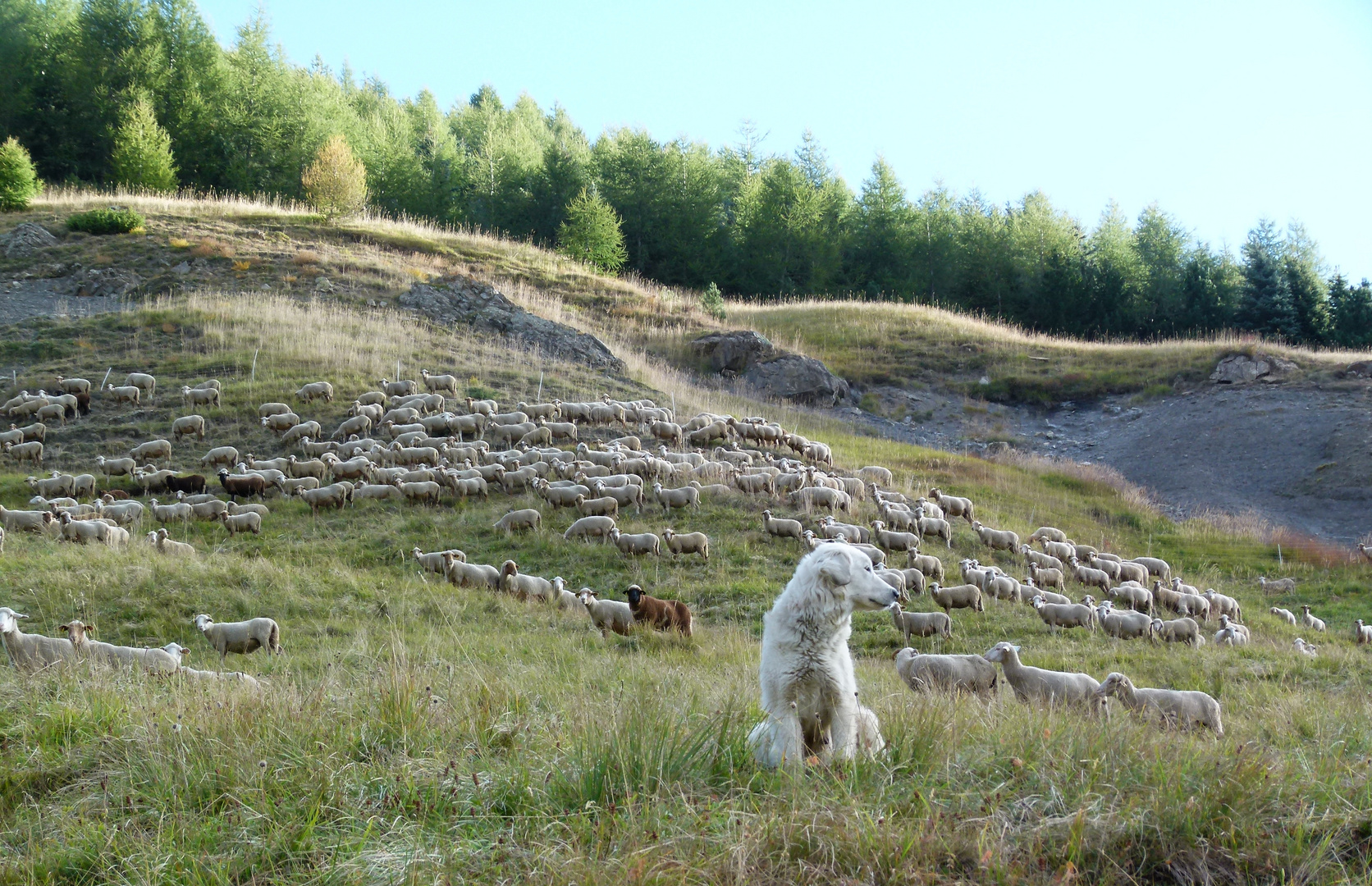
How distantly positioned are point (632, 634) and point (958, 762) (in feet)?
23.7

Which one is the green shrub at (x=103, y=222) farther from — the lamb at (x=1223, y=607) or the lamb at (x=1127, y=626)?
the lamb at (x=1223, y=607)

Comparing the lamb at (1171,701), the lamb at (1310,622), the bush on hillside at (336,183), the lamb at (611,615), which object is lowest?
the lamb at (611,615)

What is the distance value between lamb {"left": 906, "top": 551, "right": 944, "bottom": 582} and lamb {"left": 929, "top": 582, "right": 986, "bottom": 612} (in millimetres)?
1536

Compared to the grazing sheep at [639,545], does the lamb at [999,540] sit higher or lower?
higher

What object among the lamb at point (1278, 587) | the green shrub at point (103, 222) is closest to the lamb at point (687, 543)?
the lamb at point (1278, 587)

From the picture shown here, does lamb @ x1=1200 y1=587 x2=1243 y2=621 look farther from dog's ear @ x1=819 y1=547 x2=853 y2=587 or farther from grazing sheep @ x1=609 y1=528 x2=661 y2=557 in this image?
dog's ear @ x1=819 y1=547 x2=853 y2=587

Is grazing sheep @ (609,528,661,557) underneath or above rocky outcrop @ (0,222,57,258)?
underneath

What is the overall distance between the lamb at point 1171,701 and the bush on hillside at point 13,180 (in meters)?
47.0

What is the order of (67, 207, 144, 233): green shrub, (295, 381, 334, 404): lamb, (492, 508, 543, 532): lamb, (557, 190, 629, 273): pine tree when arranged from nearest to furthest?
(492, 508, 543, 532): lamb, (295, 381, 334, 404): lamb, (67, 207, 144, 233): green shrub, (557, 190, 629, 273): pine tree

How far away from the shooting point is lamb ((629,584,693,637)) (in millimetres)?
11727

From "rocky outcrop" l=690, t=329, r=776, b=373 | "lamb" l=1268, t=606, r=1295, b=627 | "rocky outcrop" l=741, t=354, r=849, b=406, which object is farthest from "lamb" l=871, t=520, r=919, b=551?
"rocky outcrop" l=690, t=329, r=776, b=373

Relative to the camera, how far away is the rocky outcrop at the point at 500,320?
32.4 meters

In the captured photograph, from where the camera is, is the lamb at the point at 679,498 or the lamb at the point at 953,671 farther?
the lamb at the point at 679,498

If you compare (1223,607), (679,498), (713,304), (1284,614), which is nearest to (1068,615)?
(1223,607)
